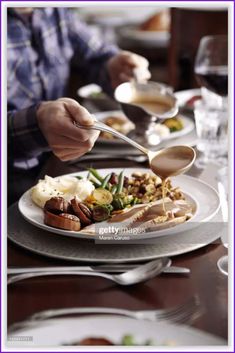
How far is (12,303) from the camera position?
27.6 inches

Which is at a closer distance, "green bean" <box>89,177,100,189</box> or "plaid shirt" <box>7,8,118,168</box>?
"green bean" <box>89,177,100,189</box>

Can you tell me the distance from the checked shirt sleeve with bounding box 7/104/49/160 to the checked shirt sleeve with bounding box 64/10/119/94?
48 cm

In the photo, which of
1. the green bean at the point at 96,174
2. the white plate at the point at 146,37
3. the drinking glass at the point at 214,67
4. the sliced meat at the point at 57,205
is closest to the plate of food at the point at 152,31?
the white plate at the point at 146,37

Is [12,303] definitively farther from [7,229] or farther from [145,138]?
[145,138]

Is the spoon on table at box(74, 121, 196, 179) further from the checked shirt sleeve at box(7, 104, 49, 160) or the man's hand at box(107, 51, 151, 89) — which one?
the man's hand at box(107, 51, 151, 89)

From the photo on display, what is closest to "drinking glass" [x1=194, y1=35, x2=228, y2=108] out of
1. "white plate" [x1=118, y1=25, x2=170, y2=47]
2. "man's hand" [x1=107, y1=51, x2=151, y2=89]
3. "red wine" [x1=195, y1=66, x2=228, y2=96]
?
"red wine" [x1=195, y1=66, x2=228, y2=96]

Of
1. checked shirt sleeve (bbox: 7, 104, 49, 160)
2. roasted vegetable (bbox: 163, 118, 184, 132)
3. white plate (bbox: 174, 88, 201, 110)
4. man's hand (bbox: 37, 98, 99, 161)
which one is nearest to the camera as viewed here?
man's hand (bbox: 37, 98, 99, 161)

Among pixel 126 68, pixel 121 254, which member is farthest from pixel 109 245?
pixel 126 68

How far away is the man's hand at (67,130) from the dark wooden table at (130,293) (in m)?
0.20

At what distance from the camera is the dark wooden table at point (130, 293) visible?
683mm

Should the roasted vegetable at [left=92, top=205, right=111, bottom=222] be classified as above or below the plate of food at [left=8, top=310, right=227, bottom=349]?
above

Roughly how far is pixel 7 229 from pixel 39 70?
68cm

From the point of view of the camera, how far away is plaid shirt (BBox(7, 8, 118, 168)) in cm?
130

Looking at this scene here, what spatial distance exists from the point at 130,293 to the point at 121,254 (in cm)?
7
